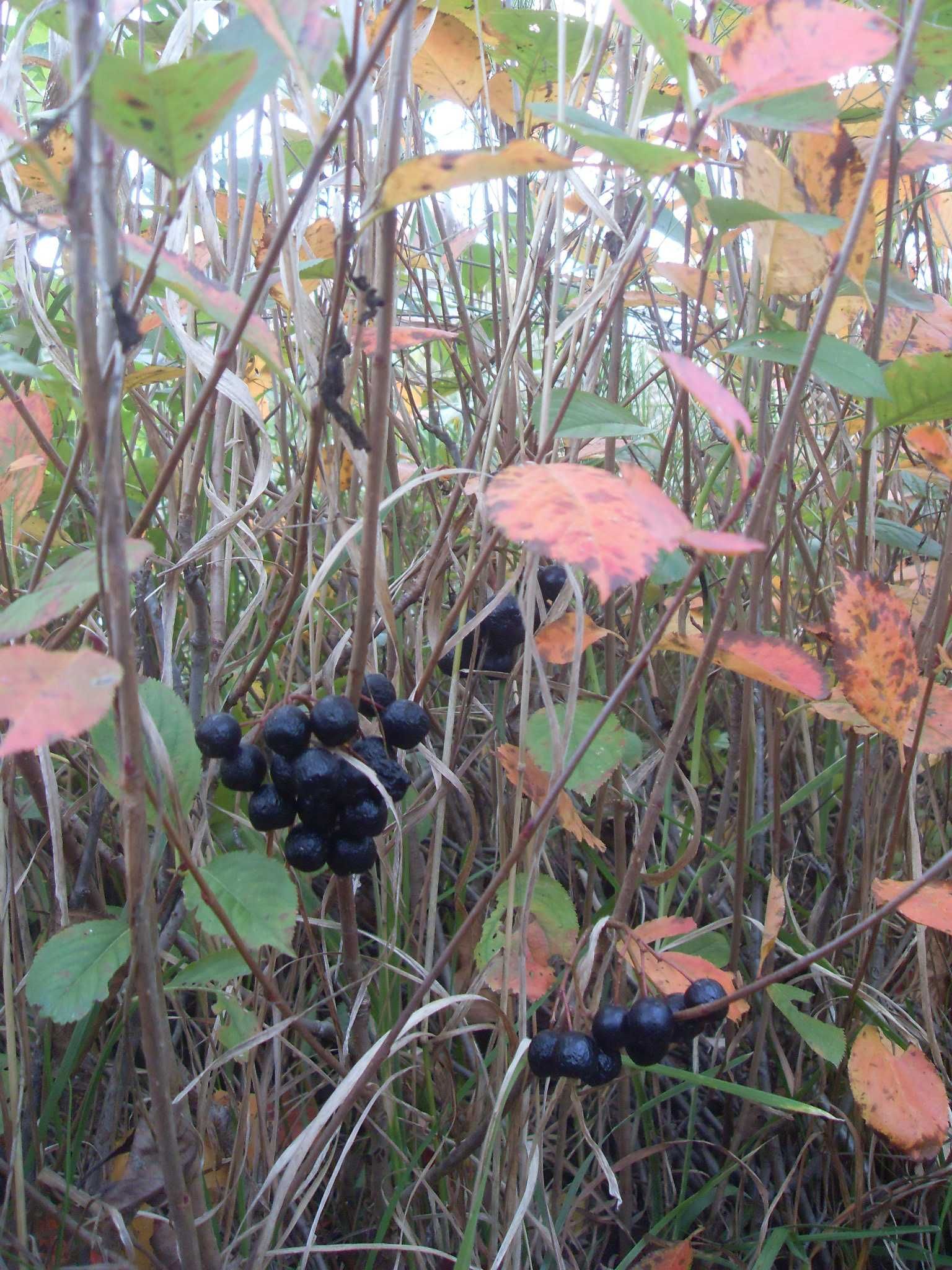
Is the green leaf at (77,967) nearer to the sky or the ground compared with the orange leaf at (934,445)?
nearer to the ground

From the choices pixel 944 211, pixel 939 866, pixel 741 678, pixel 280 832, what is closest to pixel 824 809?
pixel 741 678

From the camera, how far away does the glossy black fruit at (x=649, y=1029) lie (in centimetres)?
66

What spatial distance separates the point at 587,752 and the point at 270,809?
26 centimetres

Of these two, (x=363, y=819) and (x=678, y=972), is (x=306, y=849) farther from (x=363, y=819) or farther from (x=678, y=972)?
(x=678, y=972)

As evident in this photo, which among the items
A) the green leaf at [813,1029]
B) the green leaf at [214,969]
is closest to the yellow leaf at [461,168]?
the green leaf at [214,969]

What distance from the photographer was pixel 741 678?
1.02m

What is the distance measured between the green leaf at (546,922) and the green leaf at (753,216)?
1.70ft

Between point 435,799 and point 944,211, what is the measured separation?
1215 millimetres

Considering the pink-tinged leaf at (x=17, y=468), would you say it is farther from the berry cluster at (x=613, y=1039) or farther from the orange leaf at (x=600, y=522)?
the berry cluster at (x=613, y=1039)

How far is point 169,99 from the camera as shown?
41cm

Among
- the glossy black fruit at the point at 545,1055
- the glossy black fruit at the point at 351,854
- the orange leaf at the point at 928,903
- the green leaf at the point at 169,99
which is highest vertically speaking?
the green leaf at the point at 169,99

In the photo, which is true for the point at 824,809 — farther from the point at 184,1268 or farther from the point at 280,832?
the point at 184,1268

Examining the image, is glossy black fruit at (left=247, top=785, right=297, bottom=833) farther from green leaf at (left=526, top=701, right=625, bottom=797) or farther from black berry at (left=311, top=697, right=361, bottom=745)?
green leaf at (left=526, top=701, right=625, bottom=797)

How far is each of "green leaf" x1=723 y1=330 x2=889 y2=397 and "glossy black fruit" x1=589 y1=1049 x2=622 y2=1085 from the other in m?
0.50
